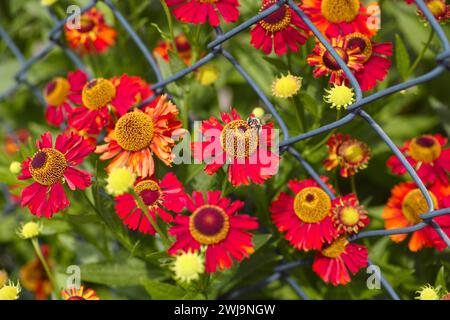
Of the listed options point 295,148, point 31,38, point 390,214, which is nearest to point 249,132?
point 295,148

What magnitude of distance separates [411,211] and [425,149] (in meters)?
0.11

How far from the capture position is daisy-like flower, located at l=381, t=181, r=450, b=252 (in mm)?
861

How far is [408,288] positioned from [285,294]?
0.73ft

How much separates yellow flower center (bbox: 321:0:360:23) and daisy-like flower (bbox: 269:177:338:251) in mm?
262

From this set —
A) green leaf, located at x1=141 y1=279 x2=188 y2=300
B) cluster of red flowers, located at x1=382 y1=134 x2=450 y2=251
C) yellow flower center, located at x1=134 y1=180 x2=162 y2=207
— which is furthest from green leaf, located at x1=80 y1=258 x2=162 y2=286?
cluster of red flowers, located at x1=382 y1=134 x2=450 y2=251

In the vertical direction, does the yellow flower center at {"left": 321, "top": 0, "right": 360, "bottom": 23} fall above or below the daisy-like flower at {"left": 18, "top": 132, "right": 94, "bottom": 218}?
above

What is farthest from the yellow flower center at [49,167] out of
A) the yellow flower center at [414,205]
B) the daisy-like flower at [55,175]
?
the yellow flower center at [414,205]

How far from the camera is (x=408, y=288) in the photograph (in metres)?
0.93

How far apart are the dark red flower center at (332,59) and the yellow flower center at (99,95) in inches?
14.1

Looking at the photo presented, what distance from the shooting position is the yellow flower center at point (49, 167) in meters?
0.80

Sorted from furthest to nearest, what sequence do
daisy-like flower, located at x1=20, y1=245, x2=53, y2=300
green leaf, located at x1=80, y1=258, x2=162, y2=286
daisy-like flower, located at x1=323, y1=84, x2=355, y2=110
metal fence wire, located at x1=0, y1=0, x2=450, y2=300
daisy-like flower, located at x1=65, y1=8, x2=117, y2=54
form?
daisy-like flower, located at x1=20, y1=245, x2=53, y2=300 < daisy-like flower, located at x1=65, y1=8, x2=117, y2=54 < green leaf, located at x1=80, y1=258, x2=162, y2=286 < daisy-like flower, located at x1=323, y1=84, x2=355, y2=110 < metal fence wire, located at x1=0, y1=0, x2=450, y2=300

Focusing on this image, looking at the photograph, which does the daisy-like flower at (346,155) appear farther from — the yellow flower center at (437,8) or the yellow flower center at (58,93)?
the yellow flower center at (58,93)

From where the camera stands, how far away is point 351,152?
890 mm

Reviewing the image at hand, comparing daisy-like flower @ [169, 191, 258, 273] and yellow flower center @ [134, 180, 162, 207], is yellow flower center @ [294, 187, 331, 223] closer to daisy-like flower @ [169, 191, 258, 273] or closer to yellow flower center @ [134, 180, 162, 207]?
daisy-like flower @ [169, 191, 258, 273]
